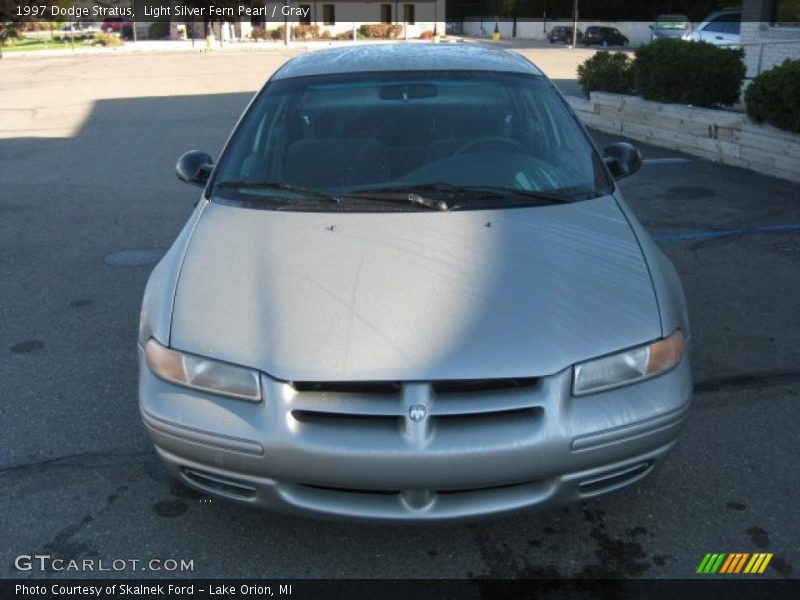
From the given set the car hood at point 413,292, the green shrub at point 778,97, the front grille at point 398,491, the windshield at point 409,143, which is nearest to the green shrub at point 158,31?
the green shrub at point 778,97

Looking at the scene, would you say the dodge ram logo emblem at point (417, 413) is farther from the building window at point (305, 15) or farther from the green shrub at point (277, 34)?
the building window at point (305, 15)

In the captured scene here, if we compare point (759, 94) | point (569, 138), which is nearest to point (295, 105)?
point (569, 138)

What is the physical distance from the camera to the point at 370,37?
5919 centimetres

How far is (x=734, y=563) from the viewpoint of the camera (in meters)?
2.88

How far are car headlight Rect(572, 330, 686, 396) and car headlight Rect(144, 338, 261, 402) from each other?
104 cm

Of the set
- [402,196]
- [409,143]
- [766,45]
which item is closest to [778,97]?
[409,143]

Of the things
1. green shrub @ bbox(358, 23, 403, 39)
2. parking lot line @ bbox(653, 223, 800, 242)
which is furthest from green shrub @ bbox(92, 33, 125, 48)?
parking lot line @ bbox(653, 223, 800, 242)

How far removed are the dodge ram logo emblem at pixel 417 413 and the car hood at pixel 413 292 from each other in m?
0.11

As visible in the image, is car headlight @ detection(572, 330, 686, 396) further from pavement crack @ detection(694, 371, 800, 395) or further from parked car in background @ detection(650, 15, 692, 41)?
parked car in background @ detection(650, 15, 692, 41)

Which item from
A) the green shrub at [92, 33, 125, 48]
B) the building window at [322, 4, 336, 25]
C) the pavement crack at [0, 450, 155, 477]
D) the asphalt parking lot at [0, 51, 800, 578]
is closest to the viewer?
the asphalt parking lot at [0, 51, 800, 578]

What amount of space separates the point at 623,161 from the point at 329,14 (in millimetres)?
66908

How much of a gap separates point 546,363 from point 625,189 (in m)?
6.47

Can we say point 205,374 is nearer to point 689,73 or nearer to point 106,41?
point 689,73

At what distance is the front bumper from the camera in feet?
8.32
